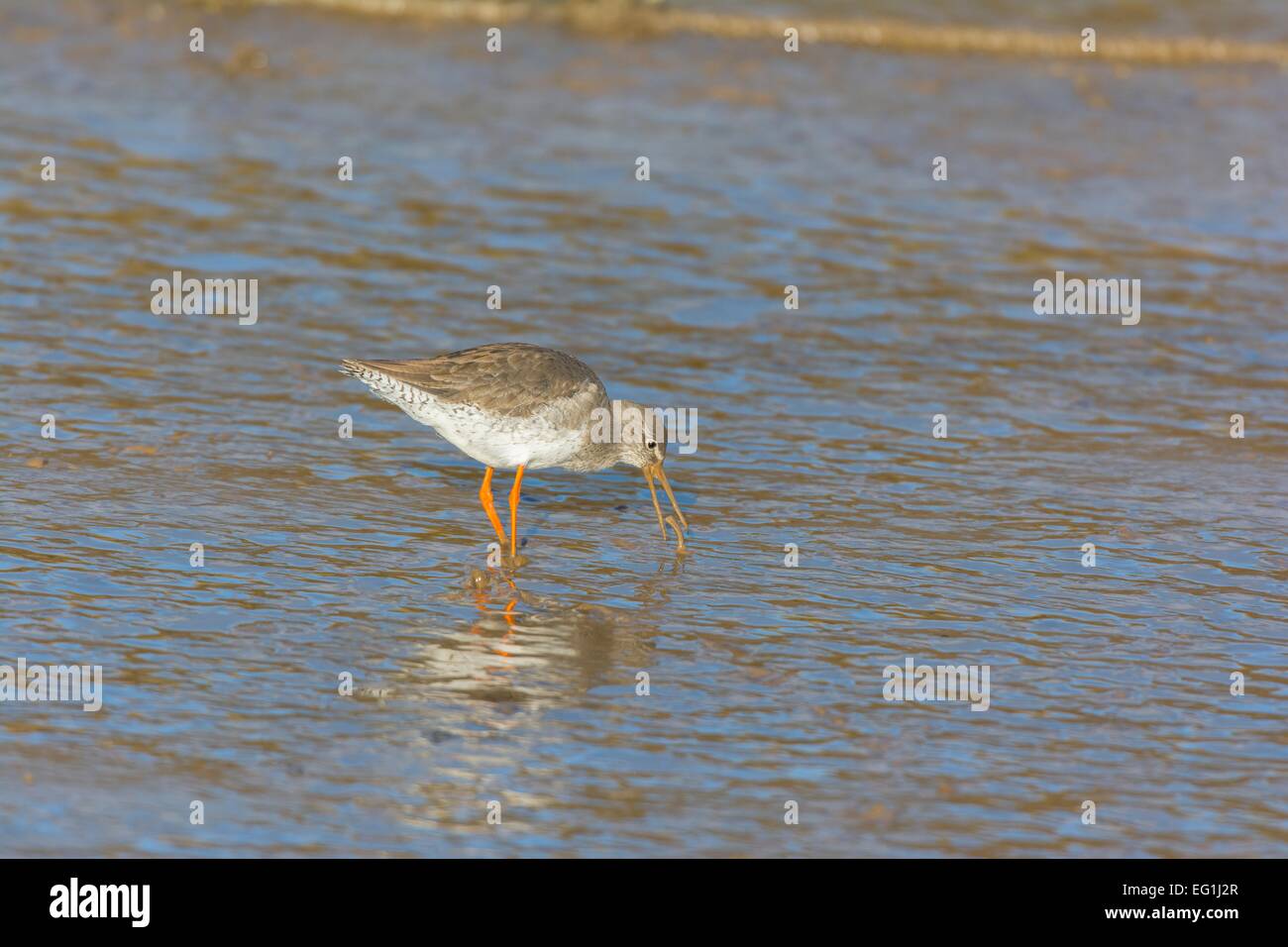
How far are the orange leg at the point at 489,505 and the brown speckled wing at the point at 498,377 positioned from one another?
499 mm

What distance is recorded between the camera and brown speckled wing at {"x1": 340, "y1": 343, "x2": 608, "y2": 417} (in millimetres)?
9141

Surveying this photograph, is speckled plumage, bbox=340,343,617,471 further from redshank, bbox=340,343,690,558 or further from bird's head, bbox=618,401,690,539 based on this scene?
bird's head, bbox=618,401,690,539

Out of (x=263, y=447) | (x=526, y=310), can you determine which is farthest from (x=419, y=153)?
(x=263, y=447)

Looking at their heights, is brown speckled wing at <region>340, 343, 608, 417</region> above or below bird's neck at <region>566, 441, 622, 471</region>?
above

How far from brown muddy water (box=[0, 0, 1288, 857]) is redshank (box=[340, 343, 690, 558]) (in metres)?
0.44

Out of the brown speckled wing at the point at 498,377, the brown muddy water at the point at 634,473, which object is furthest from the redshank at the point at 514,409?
the brown muddy water at the point at 634,473

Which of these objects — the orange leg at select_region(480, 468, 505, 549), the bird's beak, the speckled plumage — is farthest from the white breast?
the bird's beak

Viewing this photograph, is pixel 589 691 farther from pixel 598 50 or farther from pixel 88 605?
pixel 598 50

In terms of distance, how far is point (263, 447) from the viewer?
1012 centimetres

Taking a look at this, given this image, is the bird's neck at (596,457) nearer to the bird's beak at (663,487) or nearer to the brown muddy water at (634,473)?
Result: the bird's beak at (663,487)

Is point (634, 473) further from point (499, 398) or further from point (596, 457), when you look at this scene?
point (499, 398)

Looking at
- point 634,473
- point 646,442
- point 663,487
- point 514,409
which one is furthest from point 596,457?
point 634,473

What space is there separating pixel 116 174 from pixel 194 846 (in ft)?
31.2

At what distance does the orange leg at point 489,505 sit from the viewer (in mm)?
9172
